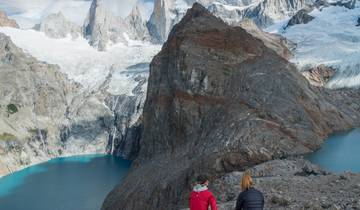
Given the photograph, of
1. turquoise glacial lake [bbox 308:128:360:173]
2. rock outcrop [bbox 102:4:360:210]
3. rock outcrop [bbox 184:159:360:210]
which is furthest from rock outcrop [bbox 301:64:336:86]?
rock outcrop [bbox 184:159:360:210]

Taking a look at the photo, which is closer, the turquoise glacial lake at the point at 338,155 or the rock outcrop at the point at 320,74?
the turquoise glacial lake at the point at 338,155

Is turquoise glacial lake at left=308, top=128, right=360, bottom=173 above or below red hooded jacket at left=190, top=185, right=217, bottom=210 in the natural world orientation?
below

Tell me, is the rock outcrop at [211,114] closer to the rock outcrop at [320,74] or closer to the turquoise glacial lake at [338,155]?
the turquoise glacial lake at [338,155]

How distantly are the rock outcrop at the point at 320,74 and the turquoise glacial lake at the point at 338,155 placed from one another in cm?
8887

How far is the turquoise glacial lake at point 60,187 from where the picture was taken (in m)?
132

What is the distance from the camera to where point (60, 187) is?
154m

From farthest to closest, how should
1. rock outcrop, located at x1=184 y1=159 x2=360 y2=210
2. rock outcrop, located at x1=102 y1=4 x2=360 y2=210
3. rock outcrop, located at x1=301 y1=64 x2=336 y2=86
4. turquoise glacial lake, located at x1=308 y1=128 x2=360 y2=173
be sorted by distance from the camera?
rock outcrop, located at x1=301 y1=64 x2=336 y2=86
rock outcrop, located at x1=102 y1=4 x2=360 y2=210
turquoise glacial lake, located at x1=308 y1=128 x2=360 y2=173
rock outcrop, located at x1=184 y1=159 x2=360 y2=210

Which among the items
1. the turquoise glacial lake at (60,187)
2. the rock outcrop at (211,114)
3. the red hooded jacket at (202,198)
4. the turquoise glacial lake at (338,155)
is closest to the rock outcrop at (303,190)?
the red hooded jacket at (202,198)

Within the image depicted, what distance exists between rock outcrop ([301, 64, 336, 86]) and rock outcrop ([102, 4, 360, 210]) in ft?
257

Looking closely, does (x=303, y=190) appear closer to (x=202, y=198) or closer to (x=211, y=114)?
(x=202, y=198)

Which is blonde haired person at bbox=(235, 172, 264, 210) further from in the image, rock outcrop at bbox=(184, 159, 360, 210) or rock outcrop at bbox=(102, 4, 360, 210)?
rock outcrop at bbox=(102, 4, 360, 210)

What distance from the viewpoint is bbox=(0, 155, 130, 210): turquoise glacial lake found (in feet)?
431

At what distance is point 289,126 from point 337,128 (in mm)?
30189

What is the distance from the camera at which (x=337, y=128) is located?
98.4 metres
